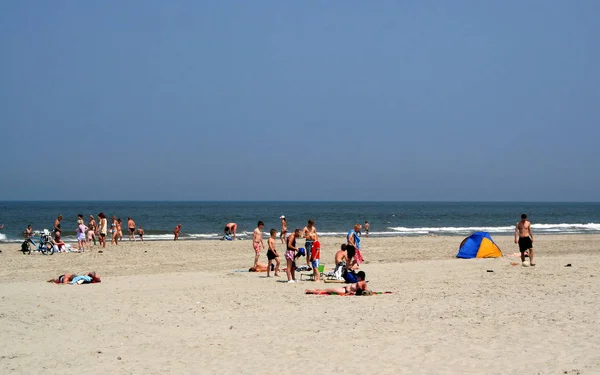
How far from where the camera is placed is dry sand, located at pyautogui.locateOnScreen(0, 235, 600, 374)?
7.55 metres

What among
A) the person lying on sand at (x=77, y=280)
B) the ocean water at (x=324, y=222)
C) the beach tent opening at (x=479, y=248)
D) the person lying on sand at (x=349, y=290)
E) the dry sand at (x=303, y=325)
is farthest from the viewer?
the ocean water at (x=324, y=222)

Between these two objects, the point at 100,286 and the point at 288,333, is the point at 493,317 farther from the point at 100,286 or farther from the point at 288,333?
the point at 100,286

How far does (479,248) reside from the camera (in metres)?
21.4

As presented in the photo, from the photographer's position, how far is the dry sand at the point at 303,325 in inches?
297

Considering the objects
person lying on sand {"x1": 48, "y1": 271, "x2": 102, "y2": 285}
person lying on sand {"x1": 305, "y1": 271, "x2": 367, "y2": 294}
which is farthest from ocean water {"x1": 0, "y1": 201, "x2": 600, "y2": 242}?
person lying on sand {"x1": 305, "y1": 271, "x2": 367, "y2": 294}

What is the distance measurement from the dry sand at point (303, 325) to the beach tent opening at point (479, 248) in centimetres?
409

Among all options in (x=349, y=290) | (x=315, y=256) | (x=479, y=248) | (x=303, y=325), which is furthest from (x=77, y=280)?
(x=479, y=248)

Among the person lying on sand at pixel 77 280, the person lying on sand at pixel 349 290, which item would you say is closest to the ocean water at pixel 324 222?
the person lying on sand at pixel 77 280

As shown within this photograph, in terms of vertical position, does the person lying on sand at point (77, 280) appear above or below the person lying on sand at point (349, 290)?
below

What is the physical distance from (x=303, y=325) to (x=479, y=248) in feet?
43.2

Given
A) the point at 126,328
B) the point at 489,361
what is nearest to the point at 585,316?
the point at 489,361

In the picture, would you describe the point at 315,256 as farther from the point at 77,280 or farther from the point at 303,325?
the point at 77,280

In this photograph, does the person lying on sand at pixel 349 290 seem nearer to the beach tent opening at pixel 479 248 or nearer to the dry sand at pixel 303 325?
the dry sand at pixel 303 325

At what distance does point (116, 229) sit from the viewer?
28.8 meters
